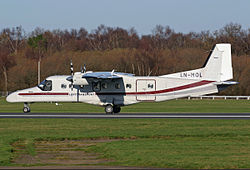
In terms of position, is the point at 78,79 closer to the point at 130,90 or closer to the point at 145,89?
the point at 130,90

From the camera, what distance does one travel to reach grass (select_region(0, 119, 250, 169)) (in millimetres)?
17641

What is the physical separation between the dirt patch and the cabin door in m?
18.1

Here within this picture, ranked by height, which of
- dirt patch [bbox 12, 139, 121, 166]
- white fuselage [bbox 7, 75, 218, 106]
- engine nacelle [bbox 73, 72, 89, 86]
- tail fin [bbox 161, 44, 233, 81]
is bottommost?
dirt patch [bbox 12, 139, 121, 166]

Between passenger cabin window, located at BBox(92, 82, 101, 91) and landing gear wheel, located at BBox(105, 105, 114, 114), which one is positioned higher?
passenger cabin window, located at BBox(92, 82, 101, 91)

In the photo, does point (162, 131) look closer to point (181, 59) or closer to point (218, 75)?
point (218, 75)

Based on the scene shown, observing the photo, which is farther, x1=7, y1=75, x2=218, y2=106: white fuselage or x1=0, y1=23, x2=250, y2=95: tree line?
x1=0, y1=23, x2=250, y2=95: tree line

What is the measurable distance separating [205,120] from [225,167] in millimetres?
18559

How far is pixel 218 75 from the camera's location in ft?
137

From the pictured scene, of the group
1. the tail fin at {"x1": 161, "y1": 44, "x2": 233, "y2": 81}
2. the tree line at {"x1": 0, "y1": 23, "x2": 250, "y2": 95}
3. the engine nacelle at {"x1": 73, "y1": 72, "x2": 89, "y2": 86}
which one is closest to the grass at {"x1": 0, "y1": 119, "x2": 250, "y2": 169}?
the engine nacelle at {"x1": 73, "y1": 72, "x2": 89, "y2": 86}

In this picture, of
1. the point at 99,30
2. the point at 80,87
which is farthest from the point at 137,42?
the point at 80,87

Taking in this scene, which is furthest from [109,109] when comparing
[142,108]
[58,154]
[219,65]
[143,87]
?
[58,154]

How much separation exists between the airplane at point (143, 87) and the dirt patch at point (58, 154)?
18.0m

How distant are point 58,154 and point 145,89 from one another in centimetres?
2287

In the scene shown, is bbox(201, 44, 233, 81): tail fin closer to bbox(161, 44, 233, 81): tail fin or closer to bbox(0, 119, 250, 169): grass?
bbox(161, 44, 233, 81): tail fin
